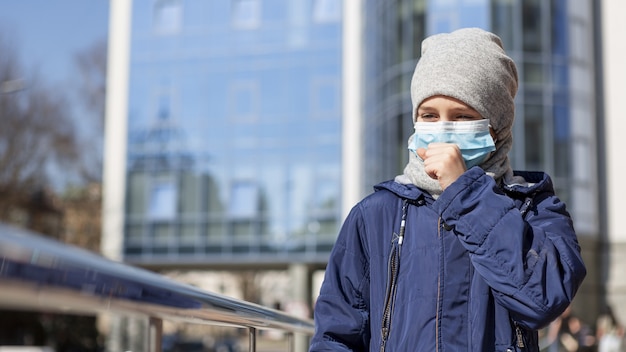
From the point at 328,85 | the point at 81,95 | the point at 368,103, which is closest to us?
the point at 368,103

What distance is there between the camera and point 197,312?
2.23m

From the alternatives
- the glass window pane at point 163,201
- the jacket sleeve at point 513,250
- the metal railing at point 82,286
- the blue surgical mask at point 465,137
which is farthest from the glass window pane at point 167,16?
the metal railing at point 82,286

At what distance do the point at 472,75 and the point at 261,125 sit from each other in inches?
1331

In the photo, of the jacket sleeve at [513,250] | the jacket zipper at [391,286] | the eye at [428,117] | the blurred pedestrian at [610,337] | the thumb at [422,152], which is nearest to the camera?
the jacket sleeve at [513,250]

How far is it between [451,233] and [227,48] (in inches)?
1383

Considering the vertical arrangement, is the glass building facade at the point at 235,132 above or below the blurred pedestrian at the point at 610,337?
above

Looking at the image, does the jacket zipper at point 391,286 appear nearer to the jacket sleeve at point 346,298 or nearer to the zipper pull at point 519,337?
the jacket sleeve at point 346,298

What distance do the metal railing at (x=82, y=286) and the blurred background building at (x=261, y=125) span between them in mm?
27351

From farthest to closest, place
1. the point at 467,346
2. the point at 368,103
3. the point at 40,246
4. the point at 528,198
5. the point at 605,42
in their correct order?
the point at 368,103
the point at 605,42
the point at 528,198
the point at 467,346
the point at 40,246

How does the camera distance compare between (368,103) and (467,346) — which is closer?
(467,346)

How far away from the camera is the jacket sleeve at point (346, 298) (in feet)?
8.36

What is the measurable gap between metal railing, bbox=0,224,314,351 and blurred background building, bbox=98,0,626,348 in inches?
1077

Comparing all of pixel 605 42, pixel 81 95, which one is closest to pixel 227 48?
pixel 81 95

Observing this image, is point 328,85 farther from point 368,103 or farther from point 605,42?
point 605,42
